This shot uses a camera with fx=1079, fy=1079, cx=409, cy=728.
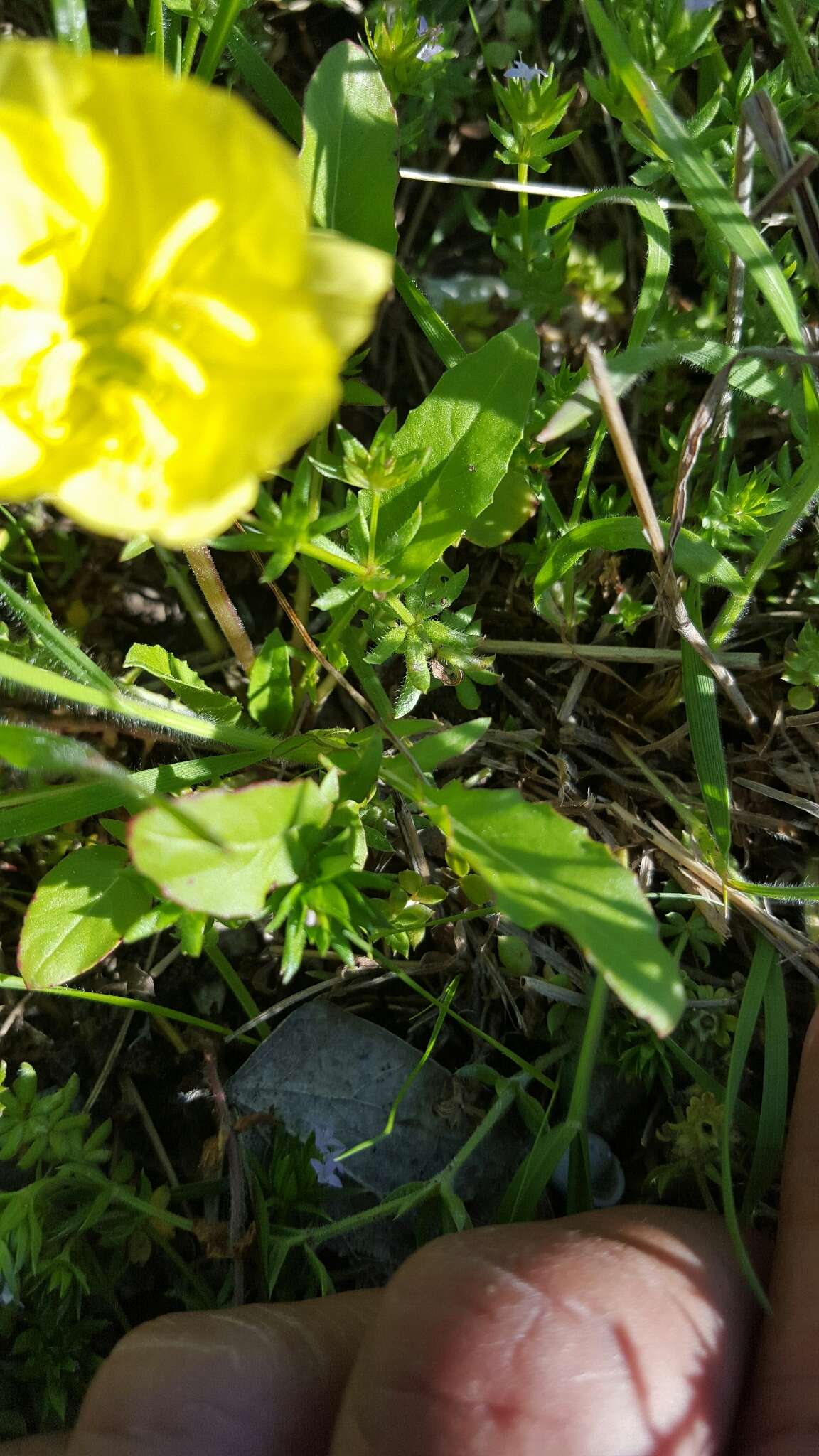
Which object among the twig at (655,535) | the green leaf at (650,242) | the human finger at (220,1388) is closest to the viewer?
the twig at (655,535)

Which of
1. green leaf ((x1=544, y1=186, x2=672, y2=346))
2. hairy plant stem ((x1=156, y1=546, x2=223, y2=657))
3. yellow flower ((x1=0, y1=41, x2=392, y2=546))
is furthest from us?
hairy plant stem ((x1=156, y1=546, x2=223, y2=657))

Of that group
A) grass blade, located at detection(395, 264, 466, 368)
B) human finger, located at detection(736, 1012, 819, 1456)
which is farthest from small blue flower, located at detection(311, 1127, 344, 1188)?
grass blade, located at detection(395, 264, 466, 368)

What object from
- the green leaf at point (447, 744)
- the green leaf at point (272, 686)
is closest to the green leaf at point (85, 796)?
the green leaf at point (272, 686)

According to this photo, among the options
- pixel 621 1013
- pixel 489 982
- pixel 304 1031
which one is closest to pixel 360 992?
pixel 304 1031

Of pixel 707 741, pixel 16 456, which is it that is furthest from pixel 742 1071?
pixel 16 456

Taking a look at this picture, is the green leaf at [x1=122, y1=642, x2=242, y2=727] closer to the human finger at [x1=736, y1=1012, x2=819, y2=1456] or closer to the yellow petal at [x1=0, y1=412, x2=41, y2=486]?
the yellow petal at [x1=0, y1=412, x2=41, y2=486]

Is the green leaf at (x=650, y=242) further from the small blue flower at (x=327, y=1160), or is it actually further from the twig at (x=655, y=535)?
the small blue flower at (x=327, y=1160)

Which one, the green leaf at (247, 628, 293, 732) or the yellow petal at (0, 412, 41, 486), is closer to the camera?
the yellow petal at (0, 412, 41, 486)
